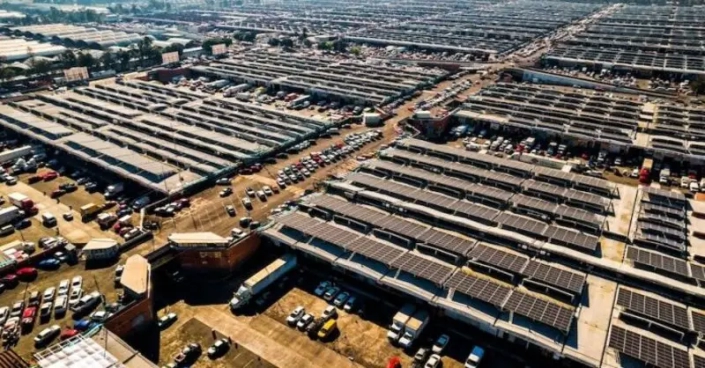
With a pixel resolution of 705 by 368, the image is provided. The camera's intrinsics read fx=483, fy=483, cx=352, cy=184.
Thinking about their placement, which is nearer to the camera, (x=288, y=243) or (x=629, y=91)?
(x=288, y=243)

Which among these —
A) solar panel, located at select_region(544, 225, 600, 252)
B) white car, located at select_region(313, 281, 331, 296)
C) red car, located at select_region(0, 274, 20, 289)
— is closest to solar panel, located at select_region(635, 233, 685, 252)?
solar panel, located at select_region(544, 225, 600, 252)

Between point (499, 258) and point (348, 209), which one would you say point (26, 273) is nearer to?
point (348, 209)

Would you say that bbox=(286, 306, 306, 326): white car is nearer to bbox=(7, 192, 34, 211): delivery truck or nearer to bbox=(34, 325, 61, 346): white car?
bbox=(34, 325, 61, 346): white car

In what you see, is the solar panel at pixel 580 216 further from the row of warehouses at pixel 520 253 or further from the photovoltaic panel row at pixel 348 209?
the photovoltaic panel row at pixel 348 209

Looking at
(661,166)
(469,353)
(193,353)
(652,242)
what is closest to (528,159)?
(661,166)

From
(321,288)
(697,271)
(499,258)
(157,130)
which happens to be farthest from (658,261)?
(157,130)

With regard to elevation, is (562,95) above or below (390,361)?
above

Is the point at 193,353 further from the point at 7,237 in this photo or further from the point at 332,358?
the point at 7,237
